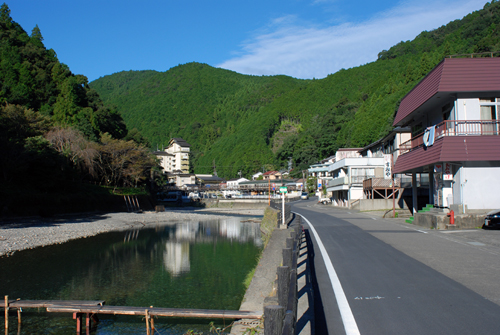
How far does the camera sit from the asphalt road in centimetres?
516

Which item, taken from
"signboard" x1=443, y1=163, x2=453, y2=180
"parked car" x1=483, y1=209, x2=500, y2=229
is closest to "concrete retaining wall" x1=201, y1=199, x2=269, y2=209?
"signboard" x1=443, y1=163, x2=453, y2=180

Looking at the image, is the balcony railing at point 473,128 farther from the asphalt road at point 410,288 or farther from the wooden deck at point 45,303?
the wooden deck at point 45,303

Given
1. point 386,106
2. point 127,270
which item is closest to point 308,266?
point 127,270

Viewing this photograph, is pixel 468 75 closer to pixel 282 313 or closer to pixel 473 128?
pixel 473 128

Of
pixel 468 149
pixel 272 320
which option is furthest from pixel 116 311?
pixel 468 149

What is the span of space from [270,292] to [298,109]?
14320 centimetres

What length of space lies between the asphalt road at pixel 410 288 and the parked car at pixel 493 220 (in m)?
2.73

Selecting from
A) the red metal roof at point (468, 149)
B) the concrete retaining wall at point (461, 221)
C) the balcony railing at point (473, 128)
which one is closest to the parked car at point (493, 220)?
the concrete retaining wall at point (461, 221)

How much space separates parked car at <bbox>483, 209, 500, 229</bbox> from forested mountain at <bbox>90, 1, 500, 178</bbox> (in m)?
48.0

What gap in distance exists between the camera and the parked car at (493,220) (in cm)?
1480

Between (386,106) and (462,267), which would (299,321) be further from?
(386,106)

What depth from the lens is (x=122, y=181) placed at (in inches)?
2325

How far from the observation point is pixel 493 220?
14.9 metres

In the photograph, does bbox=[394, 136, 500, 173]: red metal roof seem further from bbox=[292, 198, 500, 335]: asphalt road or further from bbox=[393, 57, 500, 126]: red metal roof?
bbox=[292, 198, 500, 335]: asphalt road
